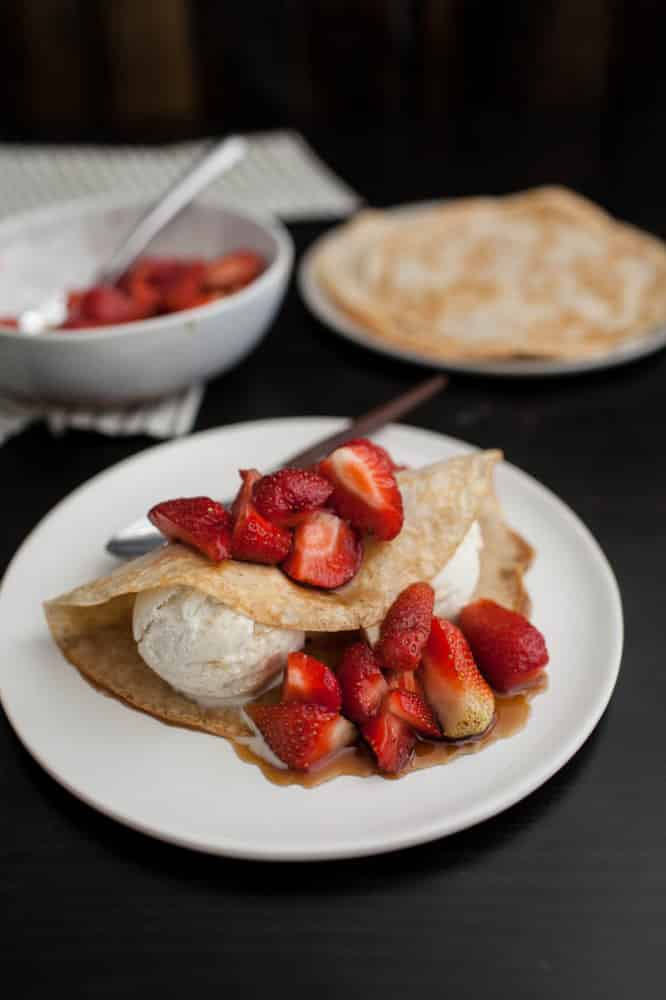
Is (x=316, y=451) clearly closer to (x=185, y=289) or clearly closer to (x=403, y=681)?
(x=403, y=681)

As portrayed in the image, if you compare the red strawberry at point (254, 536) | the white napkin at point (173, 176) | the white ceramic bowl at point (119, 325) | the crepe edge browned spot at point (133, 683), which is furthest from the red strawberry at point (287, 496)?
the white napkin at point (173, 176)

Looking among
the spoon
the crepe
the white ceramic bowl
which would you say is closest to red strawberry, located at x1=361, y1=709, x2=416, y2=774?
the spoon

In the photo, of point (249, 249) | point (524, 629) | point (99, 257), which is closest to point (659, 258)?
point (249, 249)

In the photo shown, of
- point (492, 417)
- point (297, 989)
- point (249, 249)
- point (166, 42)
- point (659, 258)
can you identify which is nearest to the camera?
point (297, 989)

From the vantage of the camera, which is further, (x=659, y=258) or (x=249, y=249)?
(x=659, y=258)

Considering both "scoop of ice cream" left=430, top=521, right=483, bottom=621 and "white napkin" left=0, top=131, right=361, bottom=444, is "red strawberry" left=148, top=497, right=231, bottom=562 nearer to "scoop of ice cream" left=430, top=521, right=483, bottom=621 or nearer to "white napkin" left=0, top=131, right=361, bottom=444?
"scoop of ice cream" left=430, top=521, right=483, bottom=621

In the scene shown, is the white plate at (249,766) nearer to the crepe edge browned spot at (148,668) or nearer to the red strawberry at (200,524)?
the crepe edge browned spot at (148,668)

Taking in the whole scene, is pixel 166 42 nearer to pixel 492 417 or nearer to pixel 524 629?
pixel 492 417

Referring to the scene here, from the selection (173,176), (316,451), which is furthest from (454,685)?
(173,176)
